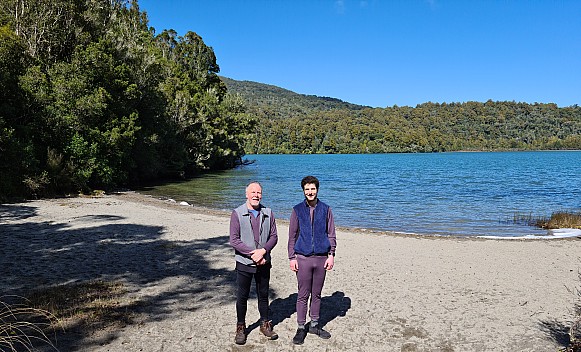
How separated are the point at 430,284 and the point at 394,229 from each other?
8849mm

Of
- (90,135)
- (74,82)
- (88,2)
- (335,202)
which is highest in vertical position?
(88,2)

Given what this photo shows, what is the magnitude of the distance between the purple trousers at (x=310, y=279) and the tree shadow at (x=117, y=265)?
1.94 m

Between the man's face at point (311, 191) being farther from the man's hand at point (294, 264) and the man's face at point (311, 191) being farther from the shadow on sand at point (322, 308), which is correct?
the shadow on sand at point (322, 308)

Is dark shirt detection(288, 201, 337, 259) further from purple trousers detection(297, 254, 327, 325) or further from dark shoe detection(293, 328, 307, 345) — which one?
dark shoe detection(293, 328, 307, 345)

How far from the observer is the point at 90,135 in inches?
913

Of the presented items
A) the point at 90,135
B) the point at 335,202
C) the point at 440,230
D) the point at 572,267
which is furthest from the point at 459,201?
the point at 90,135

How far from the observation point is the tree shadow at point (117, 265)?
6.50 meters

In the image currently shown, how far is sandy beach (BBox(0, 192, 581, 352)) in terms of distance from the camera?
214 inches

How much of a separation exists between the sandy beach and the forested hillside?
147567mm

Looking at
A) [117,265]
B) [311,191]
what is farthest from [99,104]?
Result: [311,191]

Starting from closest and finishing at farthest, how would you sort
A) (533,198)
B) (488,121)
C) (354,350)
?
(354,350) < (533,198) < (488,121)

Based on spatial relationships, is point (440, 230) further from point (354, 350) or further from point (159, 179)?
point (159, 179)

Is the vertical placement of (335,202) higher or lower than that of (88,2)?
lower

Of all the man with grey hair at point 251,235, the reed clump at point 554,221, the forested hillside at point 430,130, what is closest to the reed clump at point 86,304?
the man with grey hair at point 251,235
